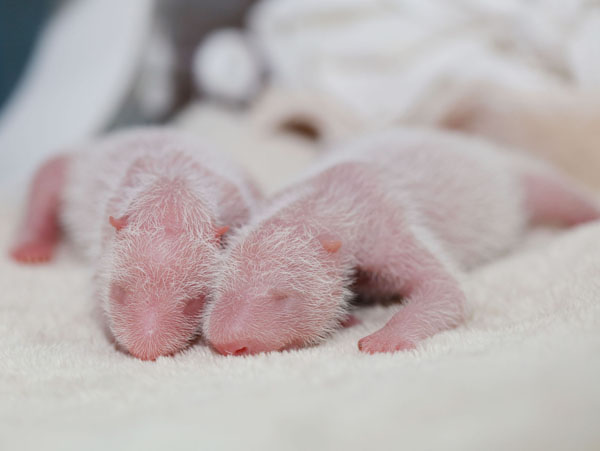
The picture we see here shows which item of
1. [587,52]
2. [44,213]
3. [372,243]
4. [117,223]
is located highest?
[587,52]

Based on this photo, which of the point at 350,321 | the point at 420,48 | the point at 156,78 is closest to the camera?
the point at 350,321

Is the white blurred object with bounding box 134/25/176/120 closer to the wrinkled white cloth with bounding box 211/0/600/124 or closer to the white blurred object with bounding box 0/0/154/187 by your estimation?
the white blurred object with bounding box 0/0/154/187

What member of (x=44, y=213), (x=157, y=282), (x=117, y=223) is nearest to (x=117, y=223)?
(x=117, y=223)

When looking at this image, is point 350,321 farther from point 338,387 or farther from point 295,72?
point 295,72

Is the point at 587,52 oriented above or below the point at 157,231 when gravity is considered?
above

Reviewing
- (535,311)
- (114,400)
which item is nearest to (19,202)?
(114,400)

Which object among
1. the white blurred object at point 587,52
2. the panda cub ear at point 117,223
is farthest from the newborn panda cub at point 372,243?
the white blurred object at point 587,52
